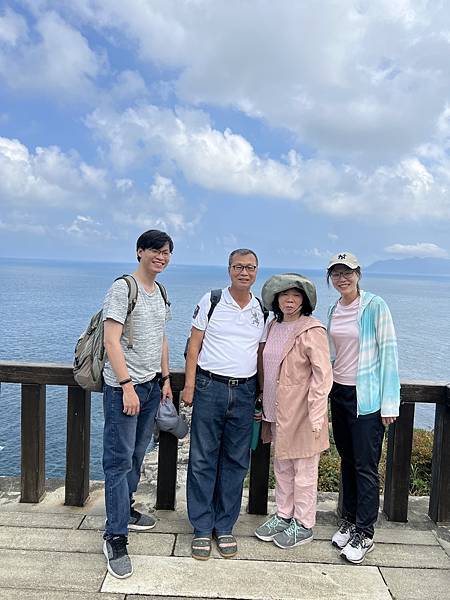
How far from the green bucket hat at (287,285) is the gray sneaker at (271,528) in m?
1.44

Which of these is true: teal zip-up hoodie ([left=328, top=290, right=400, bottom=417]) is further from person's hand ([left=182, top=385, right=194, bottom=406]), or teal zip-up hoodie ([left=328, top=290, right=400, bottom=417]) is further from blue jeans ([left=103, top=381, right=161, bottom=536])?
blue jeans ([left=103, top=381, right=161, bottom=536])

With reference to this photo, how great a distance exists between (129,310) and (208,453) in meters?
1.07

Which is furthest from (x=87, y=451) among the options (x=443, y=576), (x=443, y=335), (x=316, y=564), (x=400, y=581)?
(x=443, y=335)

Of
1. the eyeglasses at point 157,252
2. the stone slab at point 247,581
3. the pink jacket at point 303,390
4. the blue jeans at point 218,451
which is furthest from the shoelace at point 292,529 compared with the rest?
the eyeglasses at point 157,252

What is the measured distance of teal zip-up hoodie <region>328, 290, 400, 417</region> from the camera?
311 cm

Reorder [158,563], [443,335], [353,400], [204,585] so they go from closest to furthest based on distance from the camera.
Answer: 1. [204,585]
2. [158,563]
3. [353,400]
4. [443,335]

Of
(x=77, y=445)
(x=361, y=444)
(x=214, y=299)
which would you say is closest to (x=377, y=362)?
(x=361, y=444)

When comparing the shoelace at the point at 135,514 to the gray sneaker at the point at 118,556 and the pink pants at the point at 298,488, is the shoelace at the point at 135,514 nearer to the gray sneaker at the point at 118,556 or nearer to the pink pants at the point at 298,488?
the gray sneaker at the point at 118,556

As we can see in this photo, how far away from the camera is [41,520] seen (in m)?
3.44

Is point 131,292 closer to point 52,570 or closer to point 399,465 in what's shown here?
point 52,570

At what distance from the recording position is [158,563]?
9.87ft

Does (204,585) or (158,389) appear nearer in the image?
(204,585)

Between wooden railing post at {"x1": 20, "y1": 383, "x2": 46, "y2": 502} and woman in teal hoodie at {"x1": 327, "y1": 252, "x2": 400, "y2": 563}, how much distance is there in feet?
6.65

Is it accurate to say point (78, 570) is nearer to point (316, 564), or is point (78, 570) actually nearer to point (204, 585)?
point (204, 585)
